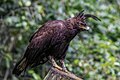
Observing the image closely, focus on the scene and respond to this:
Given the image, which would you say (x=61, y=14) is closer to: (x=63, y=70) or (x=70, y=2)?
(x=70, y=2)

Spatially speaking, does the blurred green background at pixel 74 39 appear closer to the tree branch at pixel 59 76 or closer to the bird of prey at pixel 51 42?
the bird of prey at pixel 51 42

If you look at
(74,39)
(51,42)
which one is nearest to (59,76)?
(51,42)

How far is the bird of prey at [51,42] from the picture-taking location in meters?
3.48

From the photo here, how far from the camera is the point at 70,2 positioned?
564 cm

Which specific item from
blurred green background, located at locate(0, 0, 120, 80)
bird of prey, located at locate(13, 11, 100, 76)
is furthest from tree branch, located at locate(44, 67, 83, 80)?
blurred green background, located at locate(0, 0, 120, 80)

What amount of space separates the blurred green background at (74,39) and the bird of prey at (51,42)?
154cm

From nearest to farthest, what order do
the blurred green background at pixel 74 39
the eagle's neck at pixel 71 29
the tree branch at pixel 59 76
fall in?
the tree branch at pixel 59 76 → the eagle's neck at pixel 71 29 → the blurred green background at pixel 74 39

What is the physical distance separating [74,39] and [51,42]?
79.1 inches

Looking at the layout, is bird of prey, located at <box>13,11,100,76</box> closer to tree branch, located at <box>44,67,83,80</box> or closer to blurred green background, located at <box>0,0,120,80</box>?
tree branch, located at <box>44,67,83,80</box>

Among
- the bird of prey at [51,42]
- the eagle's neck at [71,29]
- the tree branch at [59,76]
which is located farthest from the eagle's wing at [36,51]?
the tree branch at [59,76]

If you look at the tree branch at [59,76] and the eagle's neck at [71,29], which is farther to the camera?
the eagle's neck at [71,29]

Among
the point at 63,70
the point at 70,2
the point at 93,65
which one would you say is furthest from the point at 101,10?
the point at 63,70

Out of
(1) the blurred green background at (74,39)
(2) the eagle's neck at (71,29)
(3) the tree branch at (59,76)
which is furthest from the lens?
(1) the blurred green background at (74,39)

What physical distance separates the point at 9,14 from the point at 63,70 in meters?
2.63
